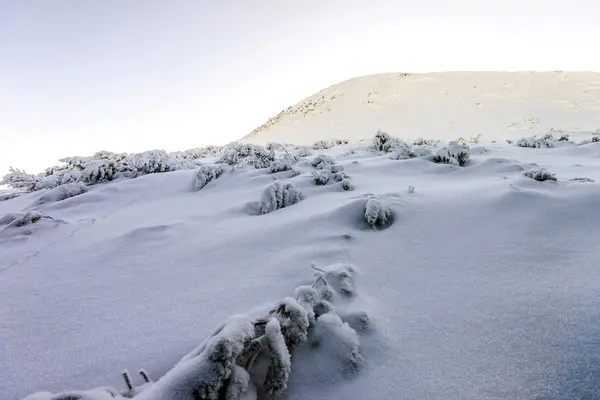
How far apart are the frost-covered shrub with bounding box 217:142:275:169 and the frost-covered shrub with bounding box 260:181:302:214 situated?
149cm

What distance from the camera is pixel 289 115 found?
25891mm

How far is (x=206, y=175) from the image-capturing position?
3.82 meters

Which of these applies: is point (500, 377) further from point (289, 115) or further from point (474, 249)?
point (289, 115)

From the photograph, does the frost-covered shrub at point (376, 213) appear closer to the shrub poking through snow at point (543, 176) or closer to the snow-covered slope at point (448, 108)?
the shrub poking through snow at point (543, 176)

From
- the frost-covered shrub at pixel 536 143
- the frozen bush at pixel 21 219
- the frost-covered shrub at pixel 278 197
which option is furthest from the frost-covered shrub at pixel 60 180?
the frost-covered shrub at pixel 536 143

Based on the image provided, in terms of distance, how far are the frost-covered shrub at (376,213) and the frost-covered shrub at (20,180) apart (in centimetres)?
456

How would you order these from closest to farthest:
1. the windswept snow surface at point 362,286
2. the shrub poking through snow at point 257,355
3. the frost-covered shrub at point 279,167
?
the shrub poking through snow at point 257,355 → the windswept snow surface at point 362,286 → the frost-covered shrub at point 279,167

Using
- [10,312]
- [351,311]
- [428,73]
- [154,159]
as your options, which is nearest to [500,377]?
[351,311]

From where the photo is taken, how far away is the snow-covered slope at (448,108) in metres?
15.1

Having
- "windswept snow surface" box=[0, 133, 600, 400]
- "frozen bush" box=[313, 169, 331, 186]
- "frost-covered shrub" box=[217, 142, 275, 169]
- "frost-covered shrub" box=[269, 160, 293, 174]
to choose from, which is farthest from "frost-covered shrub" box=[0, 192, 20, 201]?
"frozen bush" box=[313, 169, 331, 186]

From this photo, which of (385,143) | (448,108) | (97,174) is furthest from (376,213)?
(448,108)

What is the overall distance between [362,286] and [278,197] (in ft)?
4.85

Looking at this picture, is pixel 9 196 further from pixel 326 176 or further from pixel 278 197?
pixel 326 176

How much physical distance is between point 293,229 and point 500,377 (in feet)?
4.40
